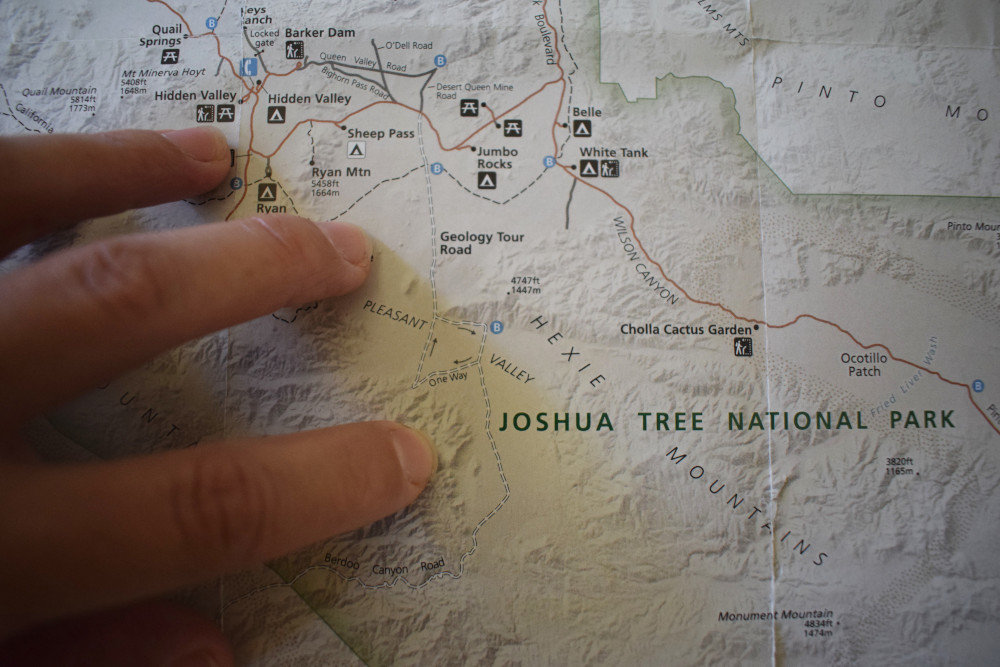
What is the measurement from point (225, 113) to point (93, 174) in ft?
0.55

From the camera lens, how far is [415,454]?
2.06 ft

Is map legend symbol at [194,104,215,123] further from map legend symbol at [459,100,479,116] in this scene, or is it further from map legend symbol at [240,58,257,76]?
map legend symbol at [459,100,479,116]

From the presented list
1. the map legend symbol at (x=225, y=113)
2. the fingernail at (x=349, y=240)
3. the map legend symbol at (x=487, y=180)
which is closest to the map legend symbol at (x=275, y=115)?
the map legend symbol at (x=225, y=113)

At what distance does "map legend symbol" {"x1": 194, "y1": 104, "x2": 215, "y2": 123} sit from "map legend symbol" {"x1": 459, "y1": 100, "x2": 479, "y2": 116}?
1.01ft

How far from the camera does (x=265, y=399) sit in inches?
26.0

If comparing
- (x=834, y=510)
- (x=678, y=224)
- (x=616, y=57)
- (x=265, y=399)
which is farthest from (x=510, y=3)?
(x=834, y=510)

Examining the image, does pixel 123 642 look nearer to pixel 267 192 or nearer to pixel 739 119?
pixel 267 192

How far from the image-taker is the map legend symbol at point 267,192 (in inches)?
27.2

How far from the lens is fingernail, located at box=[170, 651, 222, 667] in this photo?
58 centimetres

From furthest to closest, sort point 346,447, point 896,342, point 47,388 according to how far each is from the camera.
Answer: point 896,342
point 346,447
point 47,388

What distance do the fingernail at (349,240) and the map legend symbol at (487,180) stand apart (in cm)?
16

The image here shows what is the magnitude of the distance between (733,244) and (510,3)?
1.35 feet

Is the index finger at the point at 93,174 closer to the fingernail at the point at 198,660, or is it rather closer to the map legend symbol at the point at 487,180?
the map legend symbol at the point at 487,180

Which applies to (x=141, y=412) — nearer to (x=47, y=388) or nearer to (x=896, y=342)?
(x=47, y=388)
